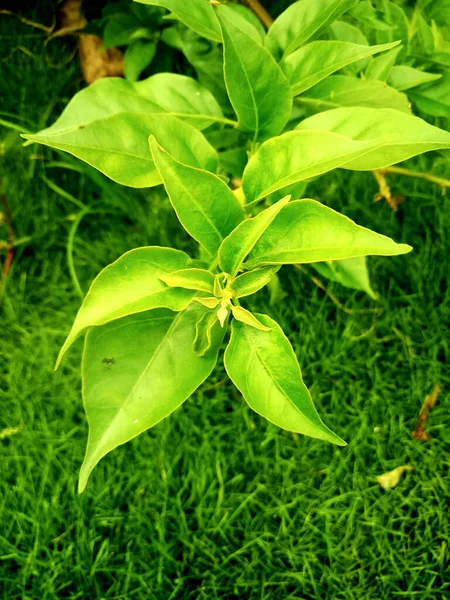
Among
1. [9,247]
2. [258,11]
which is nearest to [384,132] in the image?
[258,11]

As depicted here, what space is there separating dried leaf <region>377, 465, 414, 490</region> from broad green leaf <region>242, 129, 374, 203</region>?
1.12 m

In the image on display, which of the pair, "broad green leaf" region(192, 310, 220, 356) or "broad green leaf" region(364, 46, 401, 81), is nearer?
"broad green leaf" region(192, 310, 220, 356)

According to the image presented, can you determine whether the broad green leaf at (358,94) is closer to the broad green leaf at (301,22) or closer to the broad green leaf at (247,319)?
the broad green leaf at (301,22)

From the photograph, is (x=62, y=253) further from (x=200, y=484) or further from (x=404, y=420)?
(x=404, y=420)

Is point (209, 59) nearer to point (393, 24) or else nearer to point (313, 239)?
point (393, 24)

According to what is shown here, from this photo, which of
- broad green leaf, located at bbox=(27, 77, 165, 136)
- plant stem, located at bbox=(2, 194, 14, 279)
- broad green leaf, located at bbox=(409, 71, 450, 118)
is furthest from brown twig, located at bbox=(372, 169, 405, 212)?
plant stem, located at bbox=(2, 194, 14, 279)

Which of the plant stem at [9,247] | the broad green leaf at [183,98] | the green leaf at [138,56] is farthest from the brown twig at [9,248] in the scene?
the broad green leaf at [183,98]

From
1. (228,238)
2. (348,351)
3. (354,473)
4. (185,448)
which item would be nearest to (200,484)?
(185,448)

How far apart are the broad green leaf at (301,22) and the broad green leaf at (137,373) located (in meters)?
0.53

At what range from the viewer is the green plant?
0.91m

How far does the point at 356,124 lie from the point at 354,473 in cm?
115

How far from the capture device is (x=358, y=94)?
4.00ft

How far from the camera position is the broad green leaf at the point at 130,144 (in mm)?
951

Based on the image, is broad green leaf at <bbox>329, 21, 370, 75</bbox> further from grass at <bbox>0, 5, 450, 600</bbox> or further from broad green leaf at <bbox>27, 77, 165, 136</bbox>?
grass at <bbox>0, 5, 450, 600</bbox>
